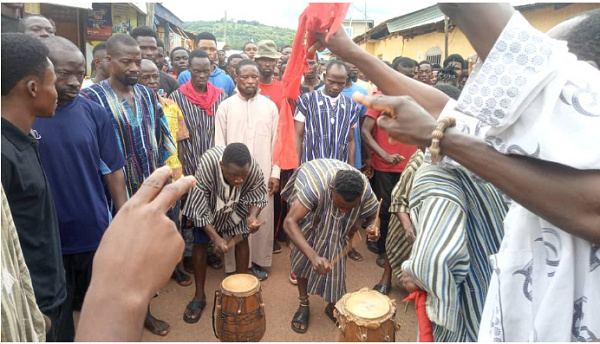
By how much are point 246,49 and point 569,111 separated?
25.8 ft

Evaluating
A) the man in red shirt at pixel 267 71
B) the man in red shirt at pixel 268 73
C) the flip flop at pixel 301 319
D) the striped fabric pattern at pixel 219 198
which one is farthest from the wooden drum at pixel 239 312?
the man in red shirt at pixel 267 71

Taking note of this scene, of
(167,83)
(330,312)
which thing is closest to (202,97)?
(167,83)

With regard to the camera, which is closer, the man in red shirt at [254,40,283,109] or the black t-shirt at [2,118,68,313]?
the black t-shirt at [2,118,68,313]

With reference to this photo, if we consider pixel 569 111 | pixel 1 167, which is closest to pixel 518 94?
pixel 569 111

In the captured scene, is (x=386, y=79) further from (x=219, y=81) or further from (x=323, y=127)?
(x=219, y=81)

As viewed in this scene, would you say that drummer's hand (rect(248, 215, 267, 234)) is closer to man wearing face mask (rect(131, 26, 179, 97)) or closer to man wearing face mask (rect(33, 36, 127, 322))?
man wearing face mask (rect(33, 36, 127, 322))

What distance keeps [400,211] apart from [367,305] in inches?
39.6

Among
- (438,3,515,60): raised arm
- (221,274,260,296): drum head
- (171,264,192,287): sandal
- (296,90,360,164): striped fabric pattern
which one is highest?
(438,3,515,60): raised arm

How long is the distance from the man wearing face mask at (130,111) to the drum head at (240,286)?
808 mm

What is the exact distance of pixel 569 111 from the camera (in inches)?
34.2

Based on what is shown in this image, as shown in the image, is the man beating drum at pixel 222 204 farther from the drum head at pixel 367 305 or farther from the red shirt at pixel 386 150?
the red shirt at pixel 386 150

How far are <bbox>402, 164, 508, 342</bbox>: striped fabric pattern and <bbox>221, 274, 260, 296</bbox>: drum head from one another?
1444 millimetres

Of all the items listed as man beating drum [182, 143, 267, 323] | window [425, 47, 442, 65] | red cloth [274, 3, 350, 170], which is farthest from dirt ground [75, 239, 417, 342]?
window [425, 47, 442, 65]

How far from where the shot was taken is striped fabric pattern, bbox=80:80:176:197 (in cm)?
311
